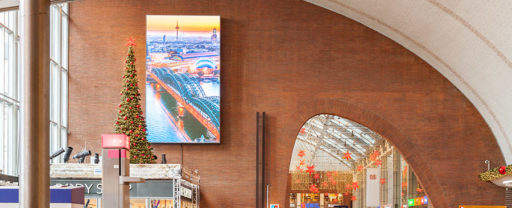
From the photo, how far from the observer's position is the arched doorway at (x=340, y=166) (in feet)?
111

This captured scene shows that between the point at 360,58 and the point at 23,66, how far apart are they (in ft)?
63.9

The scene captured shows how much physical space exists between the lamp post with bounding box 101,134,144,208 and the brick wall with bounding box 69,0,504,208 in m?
14.5

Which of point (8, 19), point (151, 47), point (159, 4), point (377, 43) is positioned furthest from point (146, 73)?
point (377, 43)

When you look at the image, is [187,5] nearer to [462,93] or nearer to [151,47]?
[151,47]

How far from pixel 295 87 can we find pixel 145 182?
726 cm

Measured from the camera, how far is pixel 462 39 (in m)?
19.9

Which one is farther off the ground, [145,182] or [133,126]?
[133,126]

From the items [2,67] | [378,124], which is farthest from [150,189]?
[378,124]

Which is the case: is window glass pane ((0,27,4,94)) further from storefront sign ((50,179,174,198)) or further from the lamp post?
the lamp post

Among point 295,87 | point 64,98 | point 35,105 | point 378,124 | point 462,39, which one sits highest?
point 462,39

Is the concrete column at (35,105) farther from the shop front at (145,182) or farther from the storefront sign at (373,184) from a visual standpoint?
the storefront sign at (373,184)

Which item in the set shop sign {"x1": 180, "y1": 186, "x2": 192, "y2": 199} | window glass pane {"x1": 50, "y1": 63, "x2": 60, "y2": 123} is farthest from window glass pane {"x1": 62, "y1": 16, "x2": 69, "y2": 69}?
shop sign {"x1": 180, "y1": 186, "x2": 192, "y2": 199}

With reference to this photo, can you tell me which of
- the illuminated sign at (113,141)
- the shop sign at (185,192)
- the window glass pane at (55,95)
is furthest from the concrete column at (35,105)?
the window glass pane at (55,95)

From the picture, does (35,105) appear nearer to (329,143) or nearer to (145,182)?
(145,182)
